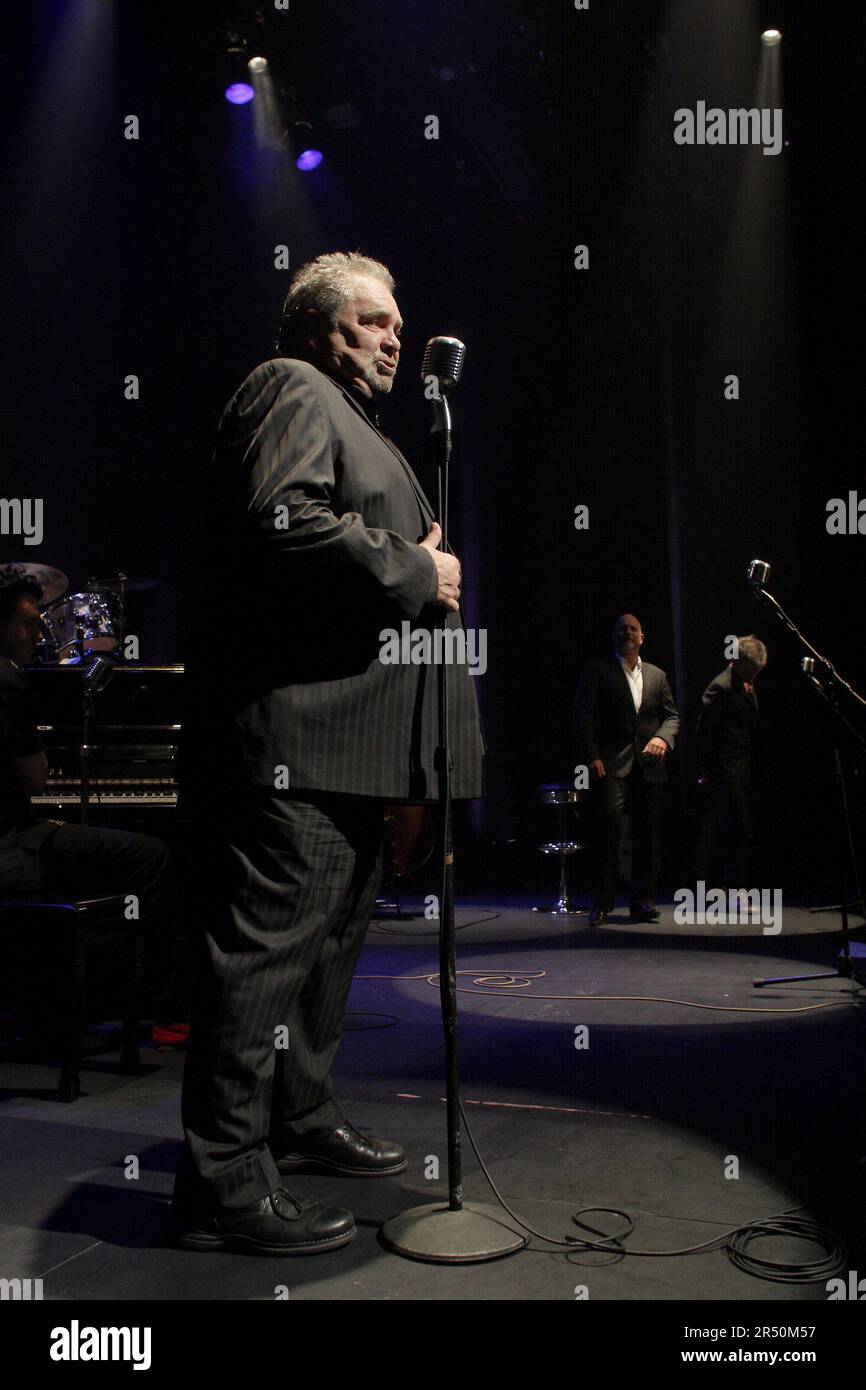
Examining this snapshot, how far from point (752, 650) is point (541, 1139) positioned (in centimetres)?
554

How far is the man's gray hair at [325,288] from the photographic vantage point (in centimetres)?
231

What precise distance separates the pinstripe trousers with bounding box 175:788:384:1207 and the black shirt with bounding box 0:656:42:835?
177 cm

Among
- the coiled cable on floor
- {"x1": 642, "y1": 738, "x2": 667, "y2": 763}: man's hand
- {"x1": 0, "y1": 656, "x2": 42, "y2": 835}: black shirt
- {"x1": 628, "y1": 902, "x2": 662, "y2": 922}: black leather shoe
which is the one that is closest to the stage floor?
the coiled cable on floor

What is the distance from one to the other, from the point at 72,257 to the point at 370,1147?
808 cm

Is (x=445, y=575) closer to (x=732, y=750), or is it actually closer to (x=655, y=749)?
(x=655, y=749)

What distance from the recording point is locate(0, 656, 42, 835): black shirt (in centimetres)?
367

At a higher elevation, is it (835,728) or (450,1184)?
(835,728)

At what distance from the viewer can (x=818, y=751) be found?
877 cm

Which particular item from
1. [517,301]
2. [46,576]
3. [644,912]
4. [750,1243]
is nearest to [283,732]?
[750,1243]

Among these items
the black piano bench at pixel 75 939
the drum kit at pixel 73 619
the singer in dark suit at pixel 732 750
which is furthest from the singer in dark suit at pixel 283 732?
the singer in dark suit at pixel 732 750

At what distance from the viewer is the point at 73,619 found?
608 cm

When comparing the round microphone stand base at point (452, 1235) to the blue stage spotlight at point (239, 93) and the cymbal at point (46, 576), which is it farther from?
the blue stage spotlight at point (239, 93)

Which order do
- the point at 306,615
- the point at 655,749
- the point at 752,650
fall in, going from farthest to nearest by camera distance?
the point at 752,650, the point at 655,749, the point at 306,615
